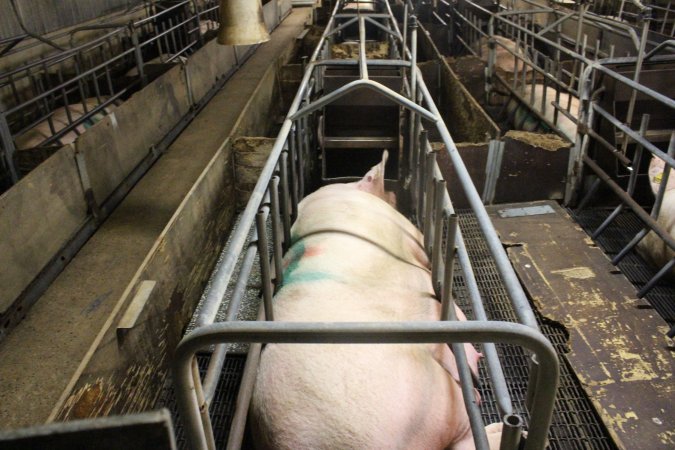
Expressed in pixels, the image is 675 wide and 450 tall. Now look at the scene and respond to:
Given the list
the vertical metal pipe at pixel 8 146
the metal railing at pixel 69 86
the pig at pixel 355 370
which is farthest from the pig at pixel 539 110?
the vertical metal pipe at pixel 8 146

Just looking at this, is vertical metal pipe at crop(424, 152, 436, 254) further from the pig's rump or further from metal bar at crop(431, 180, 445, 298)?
the pig's rump

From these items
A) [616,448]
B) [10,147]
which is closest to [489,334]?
[616,448]

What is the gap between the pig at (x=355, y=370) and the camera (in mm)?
1829

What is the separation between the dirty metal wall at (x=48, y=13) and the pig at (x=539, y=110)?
5783 millimetres

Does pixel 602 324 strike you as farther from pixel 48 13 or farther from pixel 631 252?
pixel 48 13

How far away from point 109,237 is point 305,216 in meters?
1.44

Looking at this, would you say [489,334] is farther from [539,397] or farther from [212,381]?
[212,381]

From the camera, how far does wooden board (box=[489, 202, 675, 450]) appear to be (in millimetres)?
2742

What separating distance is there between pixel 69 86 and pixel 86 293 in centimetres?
433

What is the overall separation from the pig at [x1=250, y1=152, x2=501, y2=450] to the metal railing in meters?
2.43

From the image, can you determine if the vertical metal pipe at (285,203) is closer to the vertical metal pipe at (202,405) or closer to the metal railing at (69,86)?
the vertical metal pipe at (202,405)

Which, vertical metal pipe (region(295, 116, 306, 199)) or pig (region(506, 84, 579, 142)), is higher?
vertical metal pipe (region(295, 116, 306, 199))

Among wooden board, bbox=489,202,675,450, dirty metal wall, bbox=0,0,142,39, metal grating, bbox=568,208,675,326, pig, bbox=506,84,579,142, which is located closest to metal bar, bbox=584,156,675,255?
metal grating, bbox=568,208,675,326

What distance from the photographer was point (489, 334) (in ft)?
4.00
